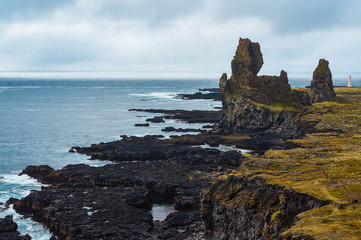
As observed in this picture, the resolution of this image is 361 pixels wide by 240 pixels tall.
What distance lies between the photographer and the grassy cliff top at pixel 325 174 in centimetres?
2483

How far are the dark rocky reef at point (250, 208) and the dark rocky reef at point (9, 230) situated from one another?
2044 cm

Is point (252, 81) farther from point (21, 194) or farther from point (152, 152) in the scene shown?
point (21, 194)

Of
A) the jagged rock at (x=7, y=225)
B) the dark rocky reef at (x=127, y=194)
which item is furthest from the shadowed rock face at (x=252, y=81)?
the jagged rock at (x=7, y=225)

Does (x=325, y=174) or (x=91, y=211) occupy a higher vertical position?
(x=325, y=174)

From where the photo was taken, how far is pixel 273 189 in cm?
3494

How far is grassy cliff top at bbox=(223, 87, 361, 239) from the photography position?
81.5 ft

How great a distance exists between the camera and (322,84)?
11512cm

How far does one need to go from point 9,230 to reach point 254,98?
87.8m

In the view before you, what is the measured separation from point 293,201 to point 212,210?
39.3 ft

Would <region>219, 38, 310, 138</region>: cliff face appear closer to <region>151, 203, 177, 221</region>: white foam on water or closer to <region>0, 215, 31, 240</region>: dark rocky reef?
<region>151, 203, 177, 221</region>: white foam on water

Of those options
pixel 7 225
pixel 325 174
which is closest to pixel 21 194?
pixel 7 225

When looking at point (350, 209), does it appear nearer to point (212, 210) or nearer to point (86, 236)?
point (212, 210)

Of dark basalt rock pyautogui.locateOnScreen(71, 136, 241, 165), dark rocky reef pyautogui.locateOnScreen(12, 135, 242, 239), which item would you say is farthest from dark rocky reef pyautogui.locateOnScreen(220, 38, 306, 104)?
dark rocky reef pyautogui.locateOnScreen(12, 135, 242, 239)

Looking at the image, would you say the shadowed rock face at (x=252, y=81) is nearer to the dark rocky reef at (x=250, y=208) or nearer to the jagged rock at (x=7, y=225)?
the dark rocky reef at (x=250, y=208)
